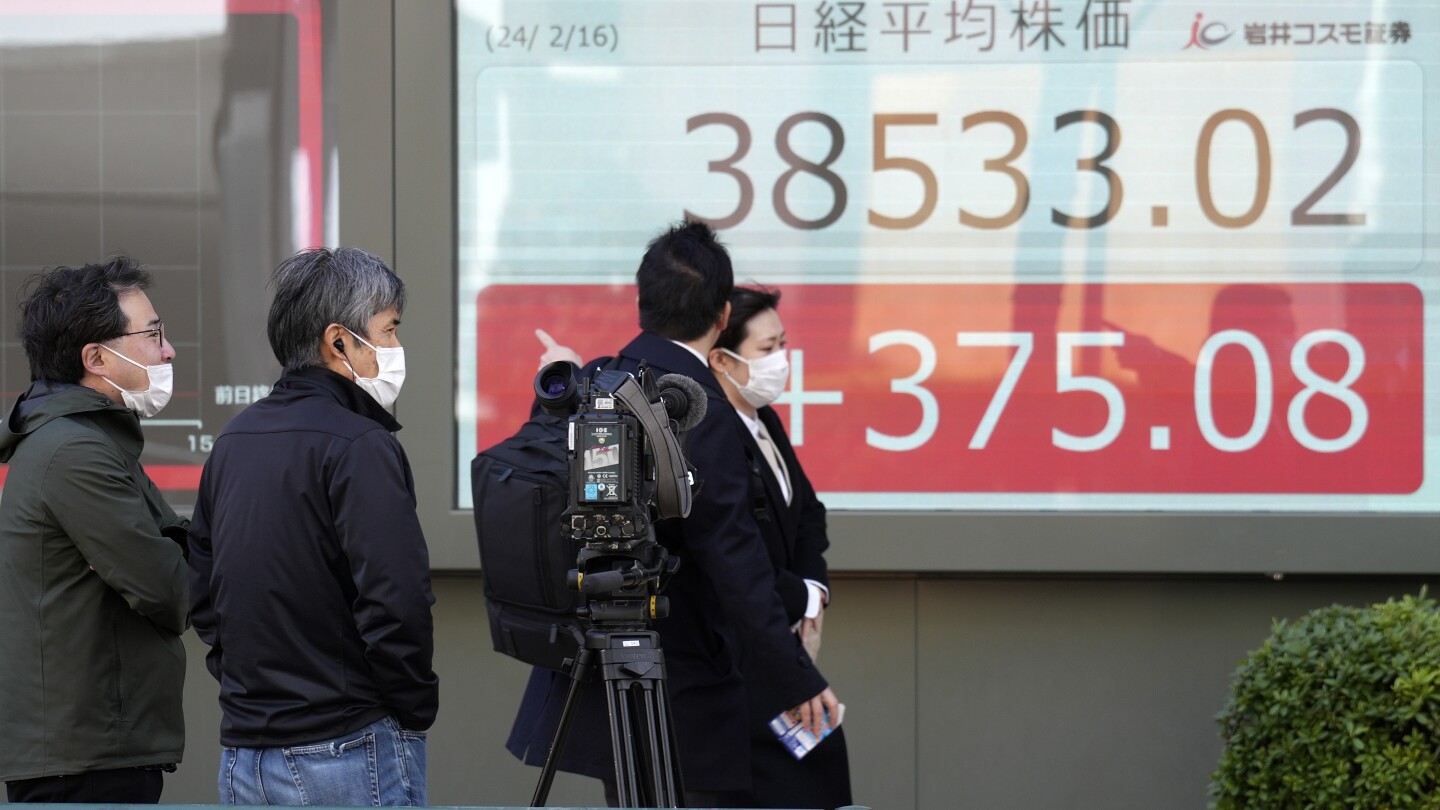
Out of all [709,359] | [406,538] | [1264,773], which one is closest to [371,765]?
[406,538]

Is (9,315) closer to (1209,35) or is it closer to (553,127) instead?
(553,127)

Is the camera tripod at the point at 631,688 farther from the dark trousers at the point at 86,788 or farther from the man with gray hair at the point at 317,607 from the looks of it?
the dark trousers at the point at 86,788

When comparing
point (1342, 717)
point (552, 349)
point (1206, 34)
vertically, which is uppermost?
point (1206, 34)

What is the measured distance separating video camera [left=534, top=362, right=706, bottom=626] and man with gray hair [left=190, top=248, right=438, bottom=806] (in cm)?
33

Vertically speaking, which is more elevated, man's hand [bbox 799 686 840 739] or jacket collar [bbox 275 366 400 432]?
jacket collar [bbox 275 366 400 432]

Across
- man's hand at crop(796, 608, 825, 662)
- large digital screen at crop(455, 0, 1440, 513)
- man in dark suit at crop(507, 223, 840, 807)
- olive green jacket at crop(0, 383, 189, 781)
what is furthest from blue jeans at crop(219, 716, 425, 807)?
large digital screen at crop(455, 0, 1440, 513)

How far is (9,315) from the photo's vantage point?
504 cm

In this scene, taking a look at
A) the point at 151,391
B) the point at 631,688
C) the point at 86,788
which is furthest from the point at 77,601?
the point at 631,688

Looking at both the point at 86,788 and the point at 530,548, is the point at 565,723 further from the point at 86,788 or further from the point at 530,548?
the point at 86,788

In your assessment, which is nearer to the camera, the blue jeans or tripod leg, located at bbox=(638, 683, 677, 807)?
the blue jeans

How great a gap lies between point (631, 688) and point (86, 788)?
3.74 ft

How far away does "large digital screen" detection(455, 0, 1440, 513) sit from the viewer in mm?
4812

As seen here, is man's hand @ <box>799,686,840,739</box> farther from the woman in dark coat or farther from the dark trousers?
the dark trousers

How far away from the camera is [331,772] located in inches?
106
